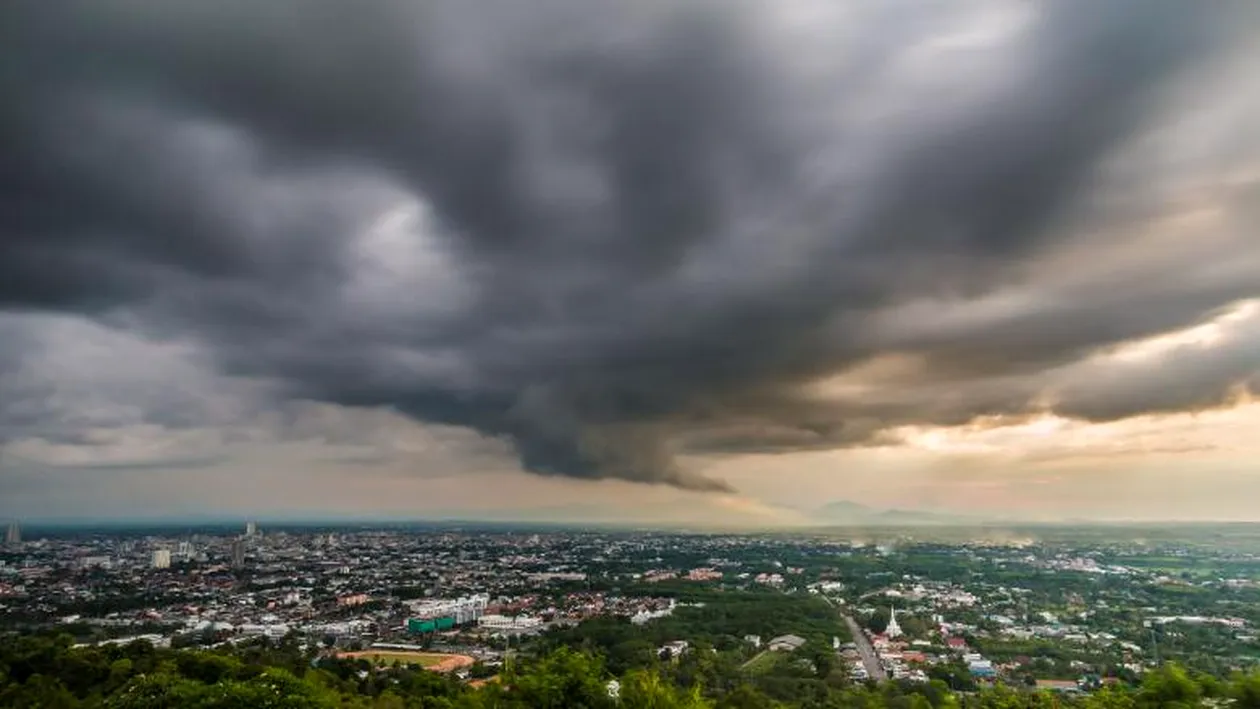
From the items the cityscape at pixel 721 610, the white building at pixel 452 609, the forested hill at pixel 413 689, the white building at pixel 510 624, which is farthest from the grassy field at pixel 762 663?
the white building at pixel 452 609

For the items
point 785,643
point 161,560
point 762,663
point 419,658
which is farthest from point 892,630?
point 161,560

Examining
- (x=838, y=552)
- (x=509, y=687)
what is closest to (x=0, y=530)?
(x=838, y=552)

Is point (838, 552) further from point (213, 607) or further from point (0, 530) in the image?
point (0, 530)

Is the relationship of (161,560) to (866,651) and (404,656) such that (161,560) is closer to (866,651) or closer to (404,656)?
(404,656)

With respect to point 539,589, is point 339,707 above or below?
above

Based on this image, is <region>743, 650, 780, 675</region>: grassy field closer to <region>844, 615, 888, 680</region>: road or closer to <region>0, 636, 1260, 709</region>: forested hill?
<region>844, 615, 888, 680</region>: road

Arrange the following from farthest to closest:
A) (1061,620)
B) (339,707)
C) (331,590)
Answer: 1. (331,590)
2. (1061,620)
3. (339,707)
